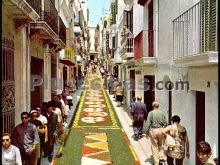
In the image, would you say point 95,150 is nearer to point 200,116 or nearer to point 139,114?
point 139,114

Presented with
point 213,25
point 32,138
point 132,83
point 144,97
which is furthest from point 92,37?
point 213,25

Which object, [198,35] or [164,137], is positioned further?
[164,137]

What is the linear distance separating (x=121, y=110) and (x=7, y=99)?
13063mm

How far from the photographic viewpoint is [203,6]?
7.88 metres

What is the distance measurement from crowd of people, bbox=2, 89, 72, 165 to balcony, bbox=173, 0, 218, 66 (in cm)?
371

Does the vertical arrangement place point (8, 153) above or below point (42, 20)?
below

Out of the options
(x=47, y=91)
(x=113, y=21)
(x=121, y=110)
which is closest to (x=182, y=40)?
(x=47, y=91)

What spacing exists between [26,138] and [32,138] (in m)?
0.14

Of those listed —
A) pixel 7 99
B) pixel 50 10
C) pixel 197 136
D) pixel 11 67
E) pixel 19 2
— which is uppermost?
pixel 50 10

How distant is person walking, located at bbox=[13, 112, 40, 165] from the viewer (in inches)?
315

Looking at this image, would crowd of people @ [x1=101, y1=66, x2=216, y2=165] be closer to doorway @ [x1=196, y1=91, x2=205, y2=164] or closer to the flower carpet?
doorway @ [x1=196, y1=91, x2=205, y2=164]

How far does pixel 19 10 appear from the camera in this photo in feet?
28.9

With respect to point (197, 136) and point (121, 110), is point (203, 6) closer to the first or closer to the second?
point (197, 136)

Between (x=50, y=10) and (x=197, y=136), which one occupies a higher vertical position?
(x=50, y=10)
